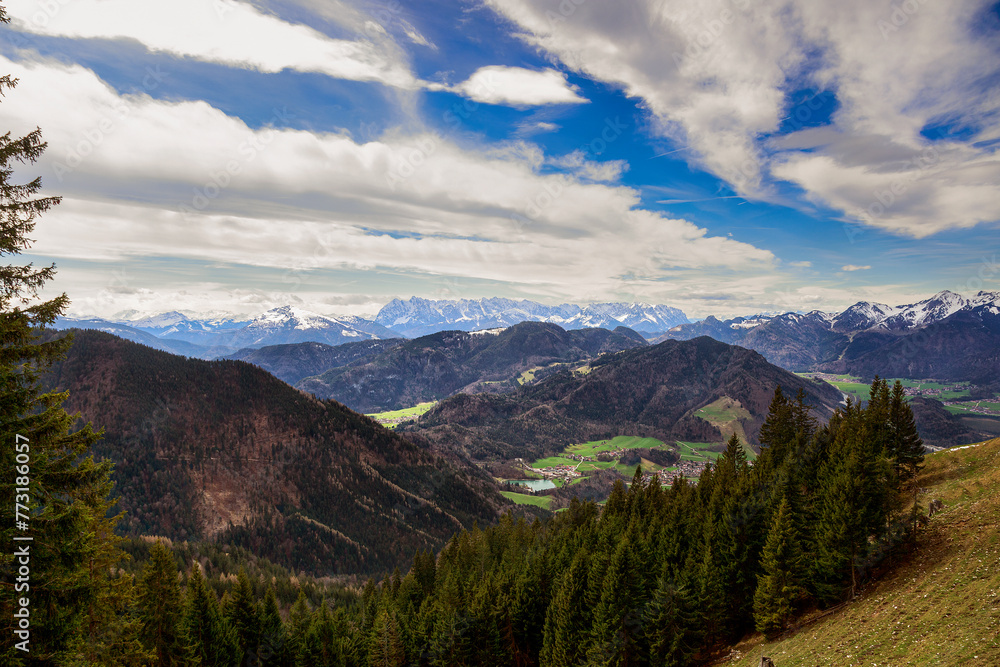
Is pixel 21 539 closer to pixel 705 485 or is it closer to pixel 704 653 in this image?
pixel 704 653

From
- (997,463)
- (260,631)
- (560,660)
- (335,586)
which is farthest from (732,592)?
(335,586)

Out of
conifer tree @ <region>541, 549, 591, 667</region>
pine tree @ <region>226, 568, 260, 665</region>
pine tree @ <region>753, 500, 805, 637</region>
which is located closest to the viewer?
pine tree @ <region>753, 500, 805, 637</region>

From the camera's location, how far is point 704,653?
49.7m

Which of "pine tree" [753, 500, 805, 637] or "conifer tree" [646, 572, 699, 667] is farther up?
"pine tree" [753, 500, 805, 637]

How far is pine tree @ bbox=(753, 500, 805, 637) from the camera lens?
43375 millimetres

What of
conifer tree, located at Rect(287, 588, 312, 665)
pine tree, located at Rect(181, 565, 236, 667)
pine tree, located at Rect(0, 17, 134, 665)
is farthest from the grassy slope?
pine tree, located at Rect(181, 565, 236, 667)

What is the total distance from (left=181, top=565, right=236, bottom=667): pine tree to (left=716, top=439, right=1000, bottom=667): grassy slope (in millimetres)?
55843

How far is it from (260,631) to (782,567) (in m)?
62.6

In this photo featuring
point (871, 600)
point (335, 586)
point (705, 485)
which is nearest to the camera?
point (871, 600)

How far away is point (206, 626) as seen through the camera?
160ft

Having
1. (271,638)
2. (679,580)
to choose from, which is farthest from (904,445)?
(271,638)

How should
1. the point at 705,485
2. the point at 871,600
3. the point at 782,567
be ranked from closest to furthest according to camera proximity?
the point at 871,600 → the point at 782,567 → the point at 705,485

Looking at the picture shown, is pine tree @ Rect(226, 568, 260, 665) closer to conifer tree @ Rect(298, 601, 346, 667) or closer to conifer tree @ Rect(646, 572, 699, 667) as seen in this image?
conifer tree @ Rect(298, 601, 346, 667)

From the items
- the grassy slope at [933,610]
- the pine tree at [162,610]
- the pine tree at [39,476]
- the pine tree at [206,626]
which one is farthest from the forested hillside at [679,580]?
the pine tree at [39,476]
